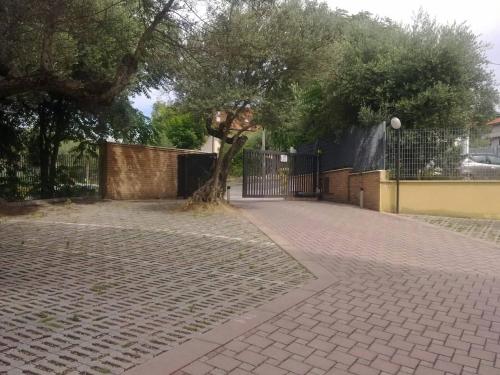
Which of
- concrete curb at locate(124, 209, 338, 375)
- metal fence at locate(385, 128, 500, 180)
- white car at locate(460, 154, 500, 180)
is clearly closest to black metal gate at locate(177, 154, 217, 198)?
metal fence at locate(385, 128, 500, 180)

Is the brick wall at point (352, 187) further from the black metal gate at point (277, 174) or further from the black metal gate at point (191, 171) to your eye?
the black metal gate at point (191, 171)

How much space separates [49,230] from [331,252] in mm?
5612

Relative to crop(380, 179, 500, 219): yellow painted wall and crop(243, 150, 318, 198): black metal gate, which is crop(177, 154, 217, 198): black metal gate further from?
crop(380, 179, 500, 219): yellow painted wall

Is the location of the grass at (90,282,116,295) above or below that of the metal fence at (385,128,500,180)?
below

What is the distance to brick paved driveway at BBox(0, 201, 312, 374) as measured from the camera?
3623 mm

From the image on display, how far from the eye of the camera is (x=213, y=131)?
14.0 meters

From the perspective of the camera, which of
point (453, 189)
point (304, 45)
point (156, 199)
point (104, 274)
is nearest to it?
point (104, 274)

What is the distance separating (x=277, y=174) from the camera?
17.1 meters

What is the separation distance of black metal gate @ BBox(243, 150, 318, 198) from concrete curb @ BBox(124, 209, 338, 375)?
381 inches

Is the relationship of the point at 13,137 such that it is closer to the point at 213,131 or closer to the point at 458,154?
the point at 213,131

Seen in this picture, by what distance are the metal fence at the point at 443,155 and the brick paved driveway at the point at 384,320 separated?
4826 mm

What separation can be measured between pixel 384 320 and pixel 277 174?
41.5 feet

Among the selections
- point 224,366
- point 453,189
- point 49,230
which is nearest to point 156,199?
point 49,230

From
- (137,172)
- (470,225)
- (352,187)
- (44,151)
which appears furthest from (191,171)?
(470,225)
